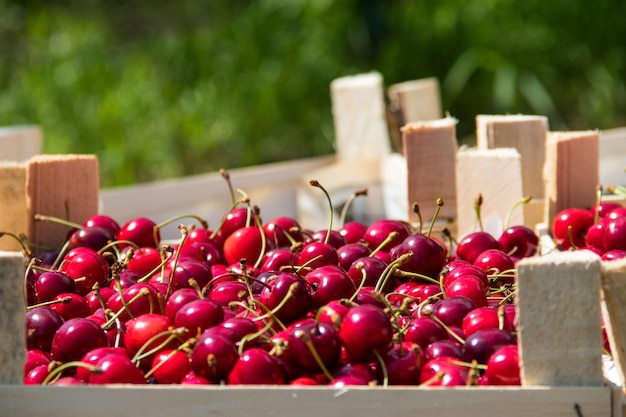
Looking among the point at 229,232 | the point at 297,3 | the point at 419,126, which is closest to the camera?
the point at 229,232

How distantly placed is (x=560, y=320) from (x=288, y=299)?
0.36m

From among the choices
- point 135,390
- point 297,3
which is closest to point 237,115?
point 297,3

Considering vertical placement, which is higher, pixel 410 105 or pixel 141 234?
pixel 410 105

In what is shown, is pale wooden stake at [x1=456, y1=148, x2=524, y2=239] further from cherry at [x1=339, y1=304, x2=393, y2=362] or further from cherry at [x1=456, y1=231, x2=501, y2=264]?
cherry at [x1=339, y1=304, x2=393, y2=362]

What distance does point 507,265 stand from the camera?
1488mm

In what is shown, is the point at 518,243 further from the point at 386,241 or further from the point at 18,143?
the point at 18,143

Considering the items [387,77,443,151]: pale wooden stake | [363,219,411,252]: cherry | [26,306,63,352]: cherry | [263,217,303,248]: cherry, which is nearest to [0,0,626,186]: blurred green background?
[387,77,443,151]: pale wooden stake

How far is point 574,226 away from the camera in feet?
5.62

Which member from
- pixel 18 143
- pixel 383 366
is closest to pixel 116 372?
pixel 383 366

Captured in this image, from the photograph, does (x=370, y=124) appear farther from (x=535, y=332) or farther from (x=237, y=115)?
(x=237, y=115)

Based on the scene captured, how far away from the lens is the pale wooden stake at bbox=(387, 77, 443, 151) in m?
2.53

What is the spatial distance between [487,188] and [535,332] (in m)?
0.84

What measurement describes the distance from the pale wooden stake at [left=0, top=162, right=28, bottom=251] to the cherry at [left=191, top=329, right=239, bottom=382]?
825mm

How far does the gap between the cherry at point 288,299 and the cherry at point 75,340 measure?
23cm
